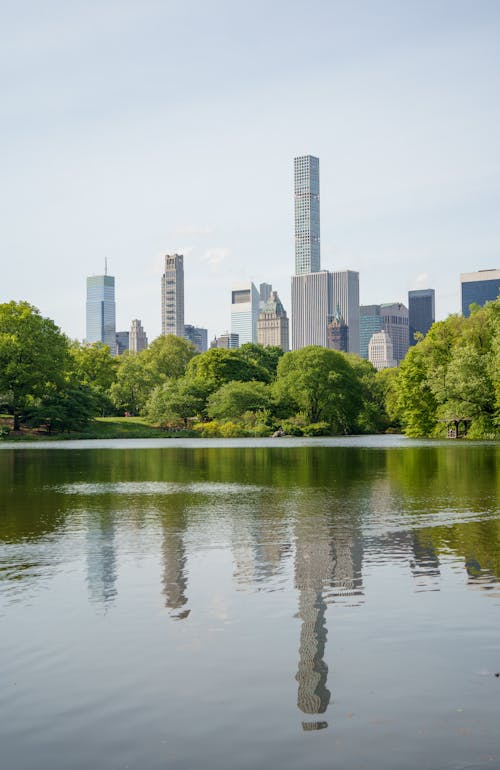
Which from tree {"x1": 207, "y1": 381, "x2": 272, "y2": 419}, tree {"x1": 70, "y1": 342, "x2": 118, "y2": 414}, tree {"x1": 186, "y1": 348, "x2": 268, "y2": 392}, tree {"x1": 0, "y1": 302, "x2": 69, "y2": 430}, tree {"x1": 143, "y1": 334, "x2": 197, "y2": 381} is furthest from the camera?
tree {"x1": 143, "y1": 334, "x2": 197, "y2": 381}

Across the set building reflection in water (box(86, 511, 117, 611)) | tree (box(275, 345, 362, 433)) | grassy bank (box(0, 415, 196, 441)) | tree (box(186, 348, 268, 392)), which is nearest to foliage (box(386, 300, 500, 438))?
tree (box(275, 345, 362, 433))

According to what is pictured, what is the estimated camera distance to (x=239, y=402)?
388ft

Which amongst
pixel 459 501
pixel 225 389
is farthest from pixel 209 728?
pixel 225 389

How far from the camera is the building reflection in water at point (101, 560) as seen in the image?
12.1 m

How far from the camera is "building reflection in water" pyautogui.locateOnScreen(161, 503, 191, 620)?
37.4 feet

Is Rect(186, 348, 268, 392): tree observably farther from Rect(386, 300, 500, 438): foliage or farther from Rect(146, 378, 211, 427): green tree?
Rect(386, 300, 500, 438): foliage

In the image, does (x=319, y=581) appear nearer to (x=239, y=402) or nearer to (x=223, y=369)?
(x=239, y=402)

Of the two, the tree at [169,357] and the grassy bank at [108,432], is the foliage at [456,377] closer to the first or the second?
the grassy bank at [108,432]

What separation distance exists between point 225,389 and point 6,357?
34145 mm

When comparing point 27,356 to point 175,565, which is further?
Result: point 27,356

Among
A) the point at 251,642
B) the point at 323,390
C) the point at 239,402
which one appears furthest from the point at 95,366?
the point at 251,642

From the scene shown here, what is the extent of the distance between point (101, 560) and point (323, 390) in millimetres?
103953

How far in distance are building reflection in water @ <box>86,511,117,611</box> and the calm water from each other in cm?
7

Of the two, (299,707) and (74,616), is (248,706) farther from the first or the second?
(74,616)
